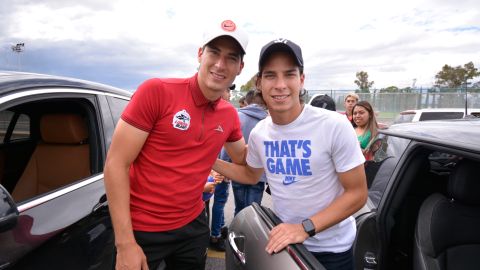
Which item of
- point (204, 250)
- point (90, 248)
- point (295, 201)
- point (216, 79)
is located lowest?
point (204, 250)

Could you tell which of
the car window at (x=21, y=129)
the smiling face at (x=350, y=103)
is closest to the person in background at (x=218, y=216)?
the car window at (x=21, y=129)

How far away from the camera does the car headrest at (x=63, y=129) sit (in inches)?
89.7

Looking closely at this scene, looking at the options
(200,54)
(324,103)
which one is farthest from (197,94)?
(324,103)

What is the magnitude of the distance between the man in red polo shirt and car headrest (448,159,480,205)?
136 centimetres

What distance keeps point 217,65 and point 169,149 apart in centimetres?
50

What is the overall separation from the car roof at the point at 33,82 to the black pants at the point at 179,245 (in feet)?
2.97

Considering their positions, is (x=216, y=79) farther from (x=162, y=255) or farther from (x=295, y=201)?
(x=162, y=255)

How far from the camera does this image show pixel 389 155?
2.52 metres

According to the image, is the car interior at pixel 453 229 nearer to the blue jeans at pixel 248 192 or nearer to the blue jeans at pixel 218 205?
the blue jeans at pixel 248 192

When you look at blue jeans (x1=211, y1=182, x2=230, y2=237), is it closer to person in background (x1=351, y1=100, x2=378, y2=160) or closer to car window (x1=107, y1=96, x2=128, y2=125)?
car window (x1=107, y1=96, x2=128, y2=125)

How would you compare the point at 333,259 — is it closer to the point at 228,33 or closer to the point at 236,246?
the point at 236,246

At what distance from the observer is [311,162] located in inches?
64.9

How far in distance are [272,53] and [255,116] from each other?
2.09 metres

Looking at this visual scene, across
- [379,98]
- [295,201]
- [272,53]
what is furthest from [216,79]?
[379,98]
